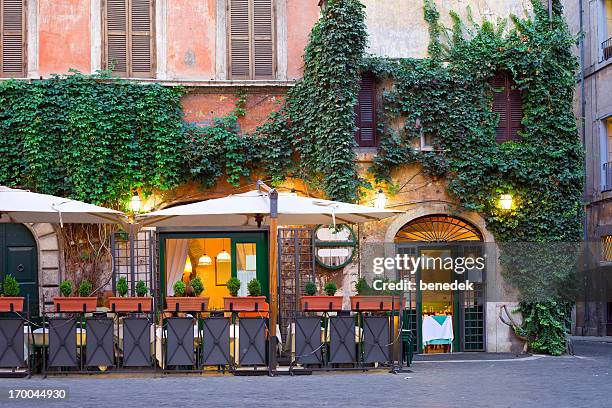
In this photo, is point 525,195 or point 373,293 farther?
point 525,195

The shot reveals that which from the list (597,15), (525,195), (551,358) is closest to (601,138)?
(597,15)

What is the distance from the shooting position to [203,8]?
65.1ft

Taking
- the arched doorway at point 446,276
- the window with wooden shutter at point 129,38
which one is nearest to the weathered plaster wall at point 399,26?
the arched doorway at point 446,276

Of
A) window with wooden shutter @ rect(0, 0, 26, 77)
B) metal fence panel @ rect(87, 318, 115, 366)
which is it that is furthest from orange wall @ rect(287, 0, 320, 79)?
metal fence panel @ rect(87, 318, 115, 366)

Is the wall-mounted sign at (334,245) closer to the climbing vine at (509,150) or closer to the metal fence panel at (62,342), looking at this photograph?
the climbing vine at (509,150)

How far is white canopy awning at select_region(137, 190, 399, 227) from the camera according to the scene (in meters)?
15.1

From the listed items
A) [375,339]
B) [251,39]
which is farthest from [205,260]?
[375,339]

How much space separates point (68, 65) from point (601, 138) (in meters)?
14.2

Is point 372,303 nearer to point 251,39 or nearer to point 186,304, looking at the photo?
point 186,304

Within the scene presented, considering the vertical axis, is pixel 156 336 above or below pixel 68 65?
below

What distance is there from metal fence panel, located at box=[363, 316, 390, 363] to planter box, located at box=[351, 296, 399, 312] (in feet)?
0.42

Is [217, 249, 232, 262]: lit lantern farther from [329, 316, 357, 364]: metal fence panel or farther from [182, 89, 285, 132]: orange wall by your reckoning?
[329, 316, 357, 364]: metal fence panel

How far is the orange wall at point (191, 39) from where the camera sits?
64.4ft

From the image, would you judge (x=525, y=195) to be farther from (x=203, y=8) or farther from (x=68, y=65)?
(x=68, y=65)
